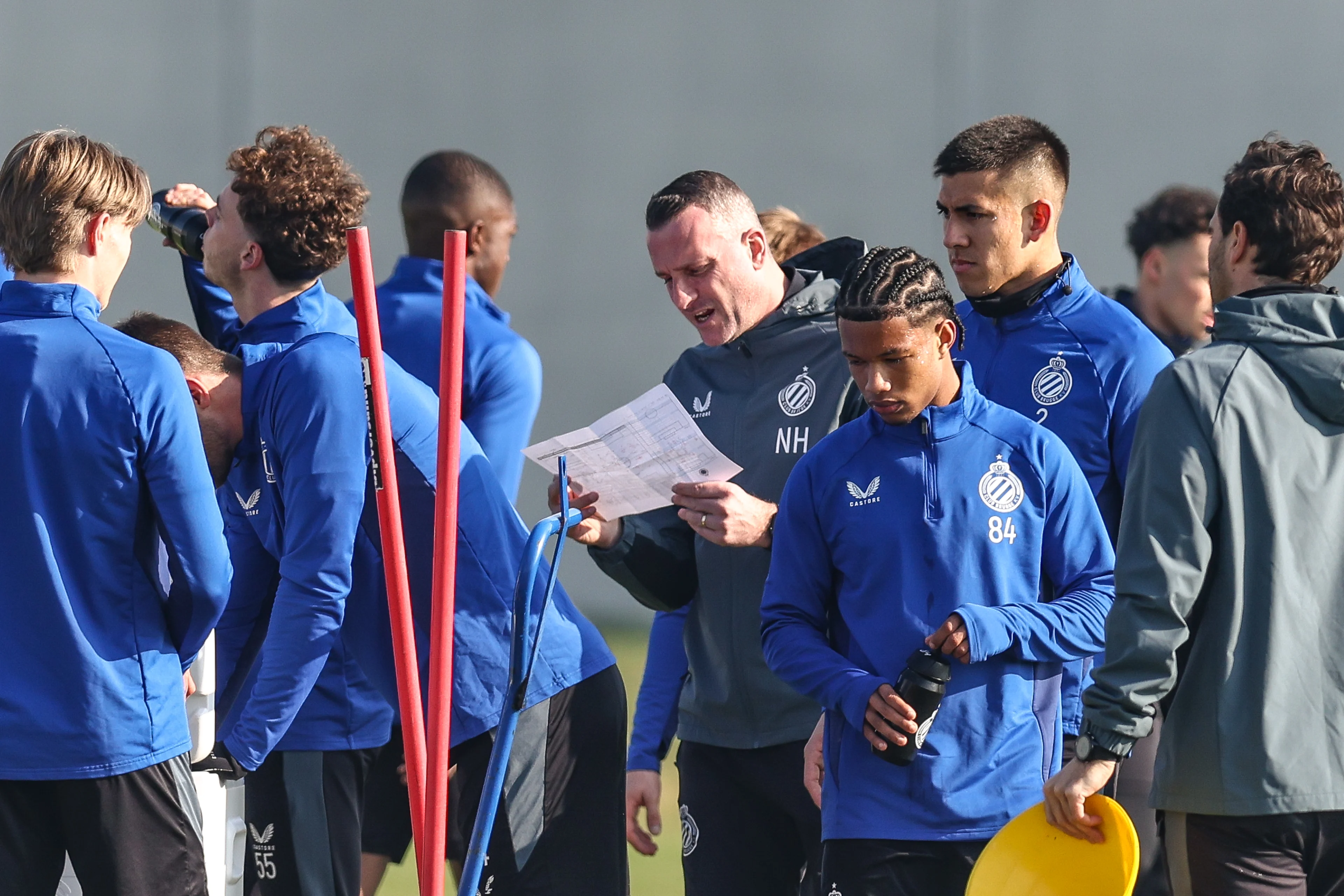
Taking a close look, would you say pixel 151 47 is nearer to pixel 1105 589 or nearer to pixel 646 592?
pixel 646 592

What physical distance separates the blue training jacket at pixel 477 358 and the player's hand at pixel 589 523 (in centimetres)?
130

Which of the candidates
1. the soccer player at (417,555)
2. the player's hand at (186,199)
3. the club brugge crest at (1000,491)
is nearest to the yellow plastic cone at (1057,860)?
the club brugge crest at (1000,491)

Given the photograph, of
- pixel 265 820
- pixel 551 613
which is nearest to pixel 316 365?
pixel 551 613

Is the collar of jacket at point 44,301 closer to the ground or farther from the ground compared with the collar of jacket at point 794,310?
farther from the ground

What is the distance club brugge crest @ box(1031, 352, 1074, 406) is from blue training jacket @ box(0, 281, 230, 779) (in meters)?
1.56

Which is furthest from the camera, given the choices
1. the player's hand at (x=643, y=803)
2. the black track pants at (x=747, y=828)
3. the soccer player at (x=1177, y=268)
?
the soccer player at (x=1177, y=268)

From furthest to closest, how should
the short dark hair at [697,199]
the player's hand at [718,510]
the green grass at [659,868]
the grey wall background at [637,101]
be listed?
the grey wall background at [637,101], the green grass at [659,868], the short dark hair at [697,199], the player's hand at [718,510]

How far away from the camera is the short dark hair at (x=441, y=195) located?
4465 mm

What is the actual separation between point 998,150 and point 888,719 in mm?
1298

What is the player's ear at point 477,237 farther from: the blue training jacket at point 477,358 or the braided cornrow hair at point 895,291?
the braided cornrow hair at point 895,291

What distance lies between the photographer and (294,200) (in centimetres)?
308

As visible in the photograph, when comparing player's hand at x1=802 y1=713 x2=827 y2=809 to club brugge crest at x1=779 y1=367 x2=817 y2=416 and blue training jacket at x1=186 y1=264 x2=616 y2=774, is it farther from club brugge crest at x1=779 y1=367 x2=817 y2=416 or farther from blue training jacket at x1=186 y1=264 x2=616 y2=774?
club brugge crest at x1=779 y1=367 x2=817 y2=416

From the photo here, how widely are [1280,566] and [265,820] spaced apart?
1941 mm

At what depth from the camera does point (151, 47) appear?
32.3 feet
